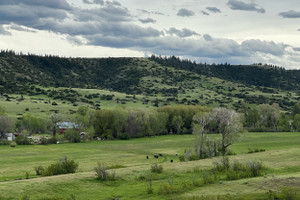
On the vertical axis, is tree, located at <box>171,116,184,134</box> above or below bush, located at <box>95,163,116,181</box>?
below

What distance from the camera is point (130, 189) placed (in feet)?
139

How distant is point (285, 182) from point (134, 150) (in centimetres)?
7530

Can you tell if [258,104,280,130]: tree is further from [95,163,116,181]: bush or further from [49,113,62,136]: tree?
[95,163,116,181]: bush

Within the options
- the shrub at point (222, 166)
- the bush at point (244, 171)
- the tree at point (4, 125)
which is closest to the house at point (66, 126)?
the tree at point (4, 125)

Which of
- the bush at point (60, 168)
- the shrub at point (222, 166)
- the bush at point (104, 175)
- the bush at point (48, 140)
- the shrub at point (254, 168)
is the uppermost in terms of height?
the shrub at point (254, 168)

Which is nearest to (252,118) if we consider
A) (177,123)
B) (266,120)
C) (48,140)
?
(266,120)

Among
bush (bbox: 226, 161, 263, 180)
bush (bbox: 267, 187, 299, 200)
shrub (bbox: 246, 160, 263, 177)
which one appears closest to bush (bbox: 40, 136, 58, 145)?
bush (bbox: 226, 161, 263, 180)

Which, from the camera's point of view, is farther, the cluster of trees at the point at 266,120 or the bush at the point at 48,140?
the cluster of trees at the point at 266,120

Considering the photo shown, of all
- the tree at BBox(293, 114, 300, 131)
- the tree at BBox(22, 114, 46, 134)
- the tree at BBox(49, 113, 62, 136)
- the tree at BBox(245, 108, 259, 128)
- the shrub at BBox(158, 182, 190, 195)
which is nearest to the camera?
the shrub at BBox(158, 182, 190, 195)

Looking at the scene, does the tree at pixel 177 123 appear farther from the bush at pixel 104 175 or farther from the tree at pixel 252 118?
the bush at pixel 104 175

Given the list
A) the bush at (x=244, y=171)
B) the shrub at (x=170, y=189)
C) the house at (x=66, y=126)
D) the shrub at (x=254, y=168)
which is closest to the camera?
the shrub at (x=170, y=189)

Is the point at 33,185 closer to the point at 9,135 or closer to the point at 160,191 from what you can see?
the point at 160,191

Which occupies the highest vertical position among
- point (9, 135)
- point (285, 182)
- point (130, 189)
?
point (285, 182)

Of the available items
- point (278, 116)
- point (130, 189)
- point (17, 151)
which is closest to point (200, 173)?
point (130, 189)
